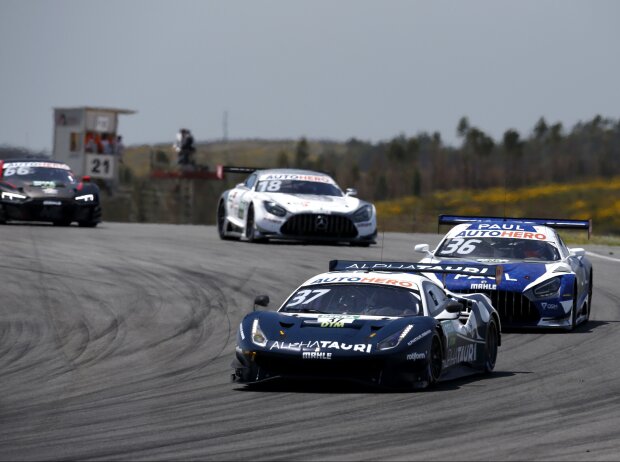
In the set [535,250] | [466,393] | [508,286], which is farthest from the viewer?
[535,250]

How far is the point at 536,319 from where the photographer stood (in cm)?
1633

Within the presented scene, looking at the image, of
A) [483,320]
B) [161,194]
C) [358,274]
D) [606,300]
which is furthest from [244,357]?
[161,194]

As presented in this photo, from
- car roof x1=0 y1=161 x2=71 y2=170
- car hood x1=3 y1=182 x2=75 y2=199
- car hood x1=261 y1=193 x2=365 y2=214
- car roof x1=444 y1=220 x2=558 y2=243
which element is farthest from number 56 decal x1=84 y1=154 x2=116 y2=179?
car roof x1=444 y1=220 x2=558 y2=243

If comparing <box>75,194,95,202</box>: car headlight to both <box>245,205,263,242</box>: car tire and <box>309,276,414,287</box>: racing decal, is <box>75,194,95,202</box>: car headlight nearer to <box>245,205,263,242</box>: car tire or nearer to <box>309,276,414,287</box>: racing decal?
<box>245,205,263,242</box>: car tire

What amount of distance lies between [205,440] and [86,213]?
21.6 metres

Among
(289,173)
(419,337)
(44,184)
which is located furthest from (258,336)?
(44,184)

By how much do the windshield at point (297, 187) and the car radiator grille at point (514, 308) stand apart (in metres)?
11.6

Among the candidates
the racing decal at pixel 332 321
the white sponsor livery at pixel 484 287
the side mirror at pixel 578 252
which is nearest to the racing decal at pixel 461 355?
the racing decal at pixel 332 321

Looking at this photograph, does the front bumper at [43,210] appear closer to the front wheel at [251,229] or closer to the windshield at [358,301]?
the front wheel at [251,229]

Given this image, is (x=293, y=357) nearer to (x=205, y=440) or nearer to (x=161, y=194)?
(x=205, y=440)

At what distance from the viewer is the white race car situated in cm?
2688

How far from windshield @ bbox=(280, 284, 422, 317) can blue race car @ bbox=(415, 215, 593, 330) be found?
2617 millimetres

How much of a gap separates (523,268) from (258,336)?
18.3ft

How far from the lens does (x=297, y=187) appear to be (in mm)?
27844
